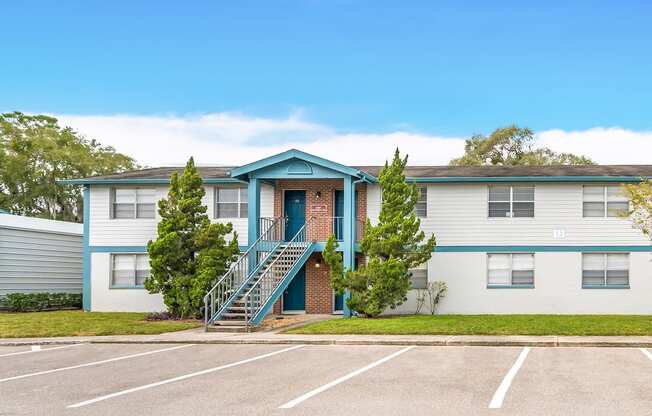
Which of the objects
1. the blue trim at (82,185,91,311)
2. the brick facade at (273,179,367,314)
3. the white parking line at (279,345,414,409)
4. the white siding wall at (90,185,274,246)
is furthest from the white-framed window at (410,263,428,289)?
the blue trim at (82,185,91,311)

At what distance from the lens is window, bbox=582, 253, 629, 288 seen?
25.5m

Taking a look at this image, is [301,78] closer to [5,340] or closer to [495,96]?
[495,96]

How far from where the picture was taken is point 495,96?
1308 inches

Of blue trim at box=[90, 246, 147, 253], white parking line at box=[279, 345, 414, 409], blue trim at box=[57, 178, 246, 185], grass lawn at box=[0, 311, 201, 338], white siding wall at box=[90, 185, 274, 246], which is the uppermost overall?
blue trim at box=[57, 178, 246, 185]

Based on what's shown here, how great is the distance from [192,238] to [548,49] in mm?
14231

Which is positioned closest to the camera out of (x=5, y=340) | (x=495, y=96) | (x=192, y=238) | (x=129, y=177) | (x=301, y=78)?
(x=5, y=340)

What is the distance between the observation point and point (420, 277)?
25922 mm

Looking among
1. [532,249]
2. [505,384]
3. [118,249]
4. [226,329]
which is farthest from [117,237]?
[505,384]

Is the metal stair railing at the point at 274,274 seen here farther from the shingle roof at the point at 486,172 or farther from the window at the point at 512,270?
the window at the point at 512,270

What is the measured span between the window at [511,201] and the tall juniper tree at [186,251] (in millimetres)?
8754

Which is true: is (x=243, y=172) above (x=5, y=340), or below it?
above

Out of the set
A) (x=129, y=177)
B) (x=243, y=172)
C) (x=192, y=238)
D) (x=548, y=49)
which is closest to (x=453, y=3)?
(x=548, y=49)

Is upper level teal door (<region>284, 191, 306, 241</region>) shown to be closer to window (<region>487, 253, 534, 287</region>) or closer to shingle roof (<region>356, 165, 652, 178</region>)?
shingle roof (<region>356, 165, 652, 178</region>)

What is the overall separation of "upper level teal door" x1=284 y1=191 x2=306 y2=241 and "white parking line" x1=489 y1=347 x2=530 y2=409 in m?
12.7
